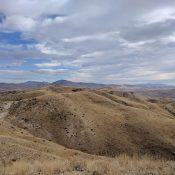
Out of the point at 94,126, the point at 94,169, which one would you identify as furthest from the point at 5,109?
the point at 94,169

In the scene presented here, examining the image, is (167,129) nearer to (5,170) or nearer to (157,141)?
(157,141)

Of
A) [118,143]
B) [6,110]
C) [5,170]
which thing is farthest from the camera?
[6,110]

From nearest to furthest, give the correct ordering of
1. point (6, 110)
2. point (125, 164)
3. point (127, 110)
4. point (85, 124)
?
point (125, 164), point (85, 124), point (6, 110), point (127, 110)

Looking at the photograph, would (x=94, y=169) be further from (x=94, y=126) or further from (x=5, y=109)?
(x=5, y=109)

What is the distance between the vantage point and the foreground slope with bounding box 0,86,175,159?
144 feet

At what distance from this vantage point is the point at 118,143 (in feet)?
146

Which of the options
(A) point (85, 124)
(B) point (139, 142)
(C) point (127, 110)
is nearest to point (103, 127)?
(A) point (85, 124)

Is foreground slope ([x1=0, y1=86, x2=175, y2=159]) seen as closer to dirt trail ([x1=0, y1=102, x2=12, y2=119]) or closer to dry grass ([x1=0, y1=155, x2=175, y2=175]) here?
dirt trail ([x1=0, y1=102, x2=12, y2=119])

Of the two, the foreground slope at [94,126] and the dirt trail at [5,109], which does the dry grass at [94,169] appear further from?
the dirt trail at [5,109]

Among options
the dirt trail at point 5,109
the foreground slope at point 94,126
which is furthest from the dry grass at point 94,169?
the dirt trail at point 5,109

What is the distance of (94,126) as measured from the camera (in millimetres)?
47906

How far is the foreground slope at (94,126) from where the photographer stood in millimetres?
43906

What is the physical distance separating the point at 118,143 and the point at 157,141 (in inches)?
240

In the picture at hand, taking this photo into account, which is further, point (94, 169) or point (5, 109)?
point (5, 109)
